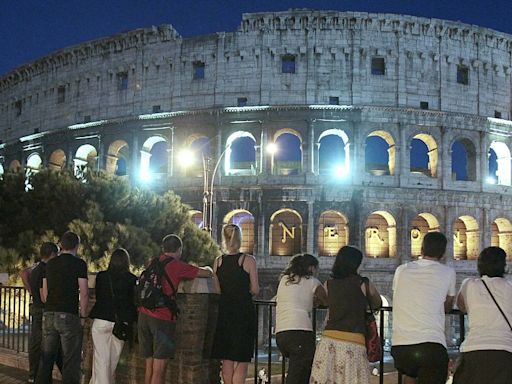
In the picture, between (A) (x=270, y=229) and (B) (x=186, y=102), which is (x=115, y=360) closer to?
(A) (x=270, y=229)

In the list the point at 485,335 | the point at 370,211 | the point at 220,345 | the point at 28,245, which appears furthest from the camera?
the point at 370,211

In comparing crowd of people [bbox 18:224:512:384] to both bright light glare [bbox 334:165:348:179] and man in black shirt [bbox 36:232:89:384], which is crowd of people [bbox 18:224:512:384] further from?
bright light glare [bbox 334:165:348:179]

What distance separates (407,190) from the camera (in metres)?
29.0

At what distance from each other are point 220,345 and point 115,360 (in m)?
1.63

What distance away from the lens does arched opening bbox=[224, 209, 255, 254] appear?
2986 cm

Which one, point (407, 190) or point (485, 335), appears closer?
point (485, 335)

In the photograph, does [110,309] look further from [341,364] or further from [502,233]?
[502,233]

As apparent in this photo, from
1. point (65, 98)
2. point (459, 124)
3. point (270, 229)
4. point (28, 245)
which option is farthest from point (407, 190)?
point (65, 98)

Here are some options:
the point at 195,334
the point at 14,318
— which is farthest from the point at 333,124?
the point at 195,334

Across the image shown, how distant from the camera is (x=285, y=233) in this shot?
29.9 metres

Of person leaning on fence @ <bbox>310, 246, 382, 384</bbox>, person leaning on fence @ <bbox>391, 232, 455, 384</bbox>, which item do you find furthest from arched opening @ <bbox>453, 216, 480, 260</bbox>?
person leaning on fence @ <bbox>391, 232, 455, 384</bbox>

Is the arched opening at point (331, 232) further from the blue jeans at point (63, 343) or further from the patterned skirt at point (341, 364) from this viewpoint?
the patterned skirt at point (341, 364)

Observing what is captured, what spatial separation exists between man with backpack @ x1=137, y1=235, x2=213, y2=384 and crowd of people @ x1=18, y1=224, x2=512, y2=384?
0.04ft

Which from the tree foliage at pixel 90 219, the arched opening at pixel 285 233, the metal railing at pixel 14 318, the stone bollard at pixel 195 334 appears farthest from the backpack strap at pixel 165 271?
the arched opening at pixel 285 233
